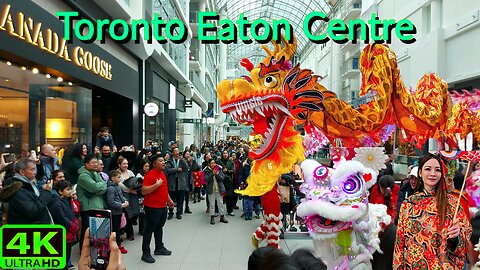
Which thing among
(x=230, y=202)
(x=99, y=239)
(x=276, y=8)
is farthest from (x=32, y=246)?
(x=276, y=8)

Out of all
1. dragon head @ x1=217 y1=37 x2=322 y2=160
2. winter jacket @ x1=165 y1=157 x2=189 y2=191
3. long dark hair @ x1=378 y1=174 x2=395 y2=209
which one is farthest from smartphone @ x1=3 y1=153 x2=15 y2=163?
long dark hair @ x1=378 y1=174 x2=395 y2=209

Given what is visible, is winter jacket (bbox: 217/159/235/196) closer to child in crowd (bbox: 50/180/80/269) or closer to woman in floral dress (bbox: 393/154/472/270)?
child in crowd (bbox: 50/180/80/269)

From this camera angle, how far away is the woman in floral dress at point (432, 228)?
2766 mm

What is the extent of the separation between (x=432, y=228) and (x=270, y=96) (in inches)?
114

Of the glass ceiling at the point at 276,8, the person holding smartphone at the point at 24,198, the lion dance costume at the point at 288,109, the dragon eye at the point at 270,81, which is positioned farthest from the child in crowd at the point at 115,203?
the glass ceiling at the point at 276,8

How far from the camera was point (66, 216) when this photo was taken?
4.70 metres

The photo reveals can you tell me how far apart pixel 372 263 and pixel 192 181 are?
21.7 feet

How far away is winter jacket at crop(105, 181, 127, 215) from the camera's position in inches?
220

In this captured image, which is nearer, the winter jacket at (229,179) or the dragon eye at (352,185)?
the dragon eye at (352,185)

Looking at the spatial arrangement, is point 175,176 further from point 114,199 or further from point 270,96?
point 270,96

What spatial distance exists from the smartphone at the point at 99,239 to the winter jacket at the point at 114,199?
3682mm

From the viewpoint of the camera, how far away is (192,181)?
10.3 m

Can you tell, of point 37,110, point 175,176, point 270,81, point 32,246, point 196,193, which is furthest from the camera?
point 196,193

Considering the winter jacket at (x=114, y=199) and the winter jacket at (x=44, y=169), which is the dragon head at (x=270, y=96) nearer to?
the winter jacket at (x=114, y=199)
